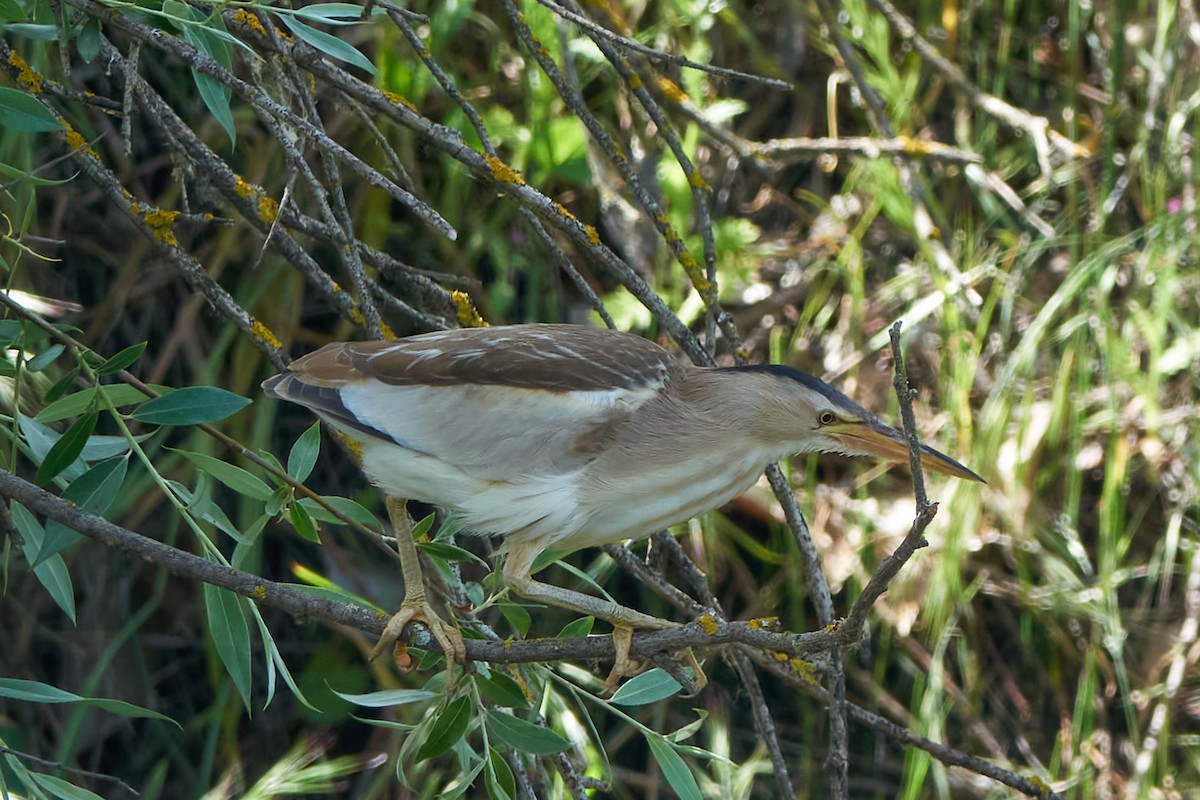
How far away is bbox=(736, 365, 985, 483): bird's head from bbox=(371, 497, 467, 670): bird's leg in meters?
0.38

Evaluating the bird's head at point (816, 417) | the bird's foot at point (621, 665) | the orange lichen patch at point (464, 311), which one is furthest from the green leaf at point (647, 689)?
the orange lichen patch at point (464, 311)

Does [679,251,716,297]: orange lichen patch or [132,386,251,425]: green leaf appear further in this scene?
[679,251,716,297]: orange lichen patch

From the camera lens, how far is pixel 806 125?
2322 mm

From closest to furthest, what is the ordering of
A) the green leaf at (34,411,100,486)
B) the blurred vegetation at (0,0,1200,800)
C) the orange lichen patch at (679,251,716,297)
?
the green leaf at (34,411,100,486)
the orange lichen patch at (679,251,716,297)
the blurred vegetation at (0,0,1200,800)

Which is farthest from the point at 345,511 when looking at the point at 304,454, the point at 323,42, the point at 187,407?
the point at 323,42

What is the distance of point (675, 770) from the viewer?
1.06m

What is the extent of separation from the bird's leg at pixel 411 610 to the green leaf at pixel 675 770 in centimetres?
18

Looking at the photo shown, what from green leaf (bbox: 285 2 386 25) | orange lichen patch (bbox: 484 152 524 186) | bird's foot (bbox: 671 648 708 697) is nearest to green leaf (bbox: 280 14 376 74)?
green leaf (bbox: 285 2 386 25)

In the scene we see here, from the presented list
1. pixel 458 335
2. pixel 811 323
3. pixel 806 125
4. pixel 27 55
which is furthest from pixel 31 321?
pixel 806 125

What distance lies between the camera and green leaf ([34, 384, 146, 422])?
3.44 ft

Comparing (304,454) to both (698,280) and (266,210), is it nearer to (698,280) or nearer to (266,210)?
(266,210)

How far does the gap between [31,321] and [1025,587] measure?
1.50 m

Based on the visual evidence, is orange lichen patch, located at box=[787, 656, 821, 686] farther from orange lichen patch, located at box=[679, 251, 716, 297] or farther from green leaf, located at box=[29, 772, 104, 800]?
green leaf, located at box=[29, 772, 104, 800]

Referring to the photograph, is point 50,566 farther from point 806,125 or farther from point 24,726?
point 806,125
